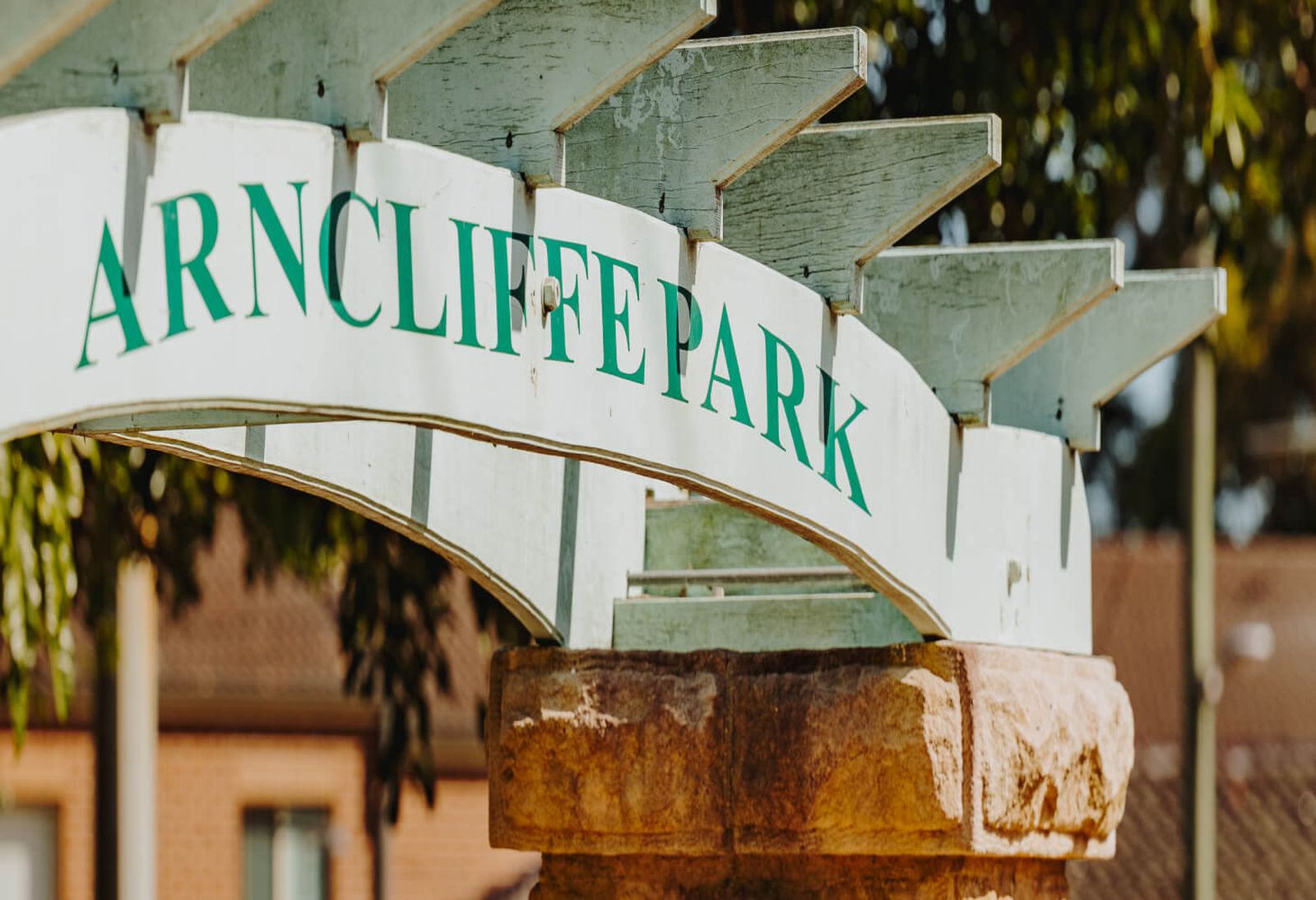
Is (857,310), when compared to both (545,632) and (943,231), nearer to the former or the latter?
(545,632)

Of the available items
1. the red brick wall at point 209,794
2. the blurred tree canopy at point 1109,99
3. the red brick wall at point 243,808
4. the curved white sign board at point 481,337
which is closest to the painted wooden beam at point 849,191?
the curved white sign board at point 481,337

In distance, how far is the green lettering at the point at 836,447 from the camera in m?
3.92

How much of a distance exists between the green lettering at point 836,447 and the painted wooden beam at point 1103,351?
0.81 meters

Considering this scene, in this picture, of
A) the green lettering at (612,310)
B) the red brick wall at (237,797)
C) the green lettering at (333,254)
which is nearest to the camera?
the green lettering at (333,254)

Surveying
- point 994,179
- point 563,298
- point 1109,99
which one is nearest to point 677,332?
point 563,298

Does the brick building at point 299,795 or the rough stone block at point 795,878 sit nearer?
the rough stone block at point 795,878

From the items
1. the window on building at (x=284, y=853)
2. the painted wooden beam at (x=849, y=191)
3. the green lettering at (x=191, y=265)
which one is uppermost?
the painted wooden beam at (x=849, y=191)

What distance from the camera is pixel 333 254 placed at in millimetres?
2889

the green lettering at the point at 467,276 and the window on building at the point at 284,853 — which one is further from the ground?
the green lettering at the point at 467,276

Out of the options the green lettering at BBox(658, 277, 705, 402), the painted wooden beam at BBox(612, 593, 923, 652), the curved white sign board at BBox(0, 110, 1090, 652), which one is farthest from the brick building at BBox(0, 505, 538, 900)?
the green lettering at BBox(658, 277, 705, 402)

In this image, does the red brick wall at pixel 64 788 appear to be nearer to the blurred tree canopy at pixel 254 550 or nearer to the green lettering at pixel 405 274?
the blurred tree canopy at pixel 254 550

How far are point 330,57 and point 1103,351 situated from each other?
2.17 m

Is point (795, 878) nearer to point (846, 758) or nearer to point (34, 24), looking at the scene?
point (846, 758)

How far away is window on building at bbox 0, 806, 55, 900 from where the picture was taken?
1537 cm
